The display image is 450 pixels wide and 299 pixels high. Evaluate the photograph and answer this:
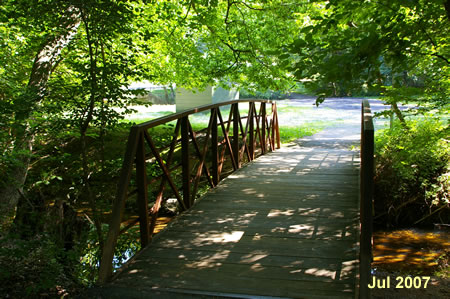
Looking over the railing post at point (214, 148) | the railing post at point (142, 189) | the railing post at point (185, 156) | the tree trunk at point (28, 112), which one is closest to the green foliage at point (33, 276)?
the railing post at point (142, 189)

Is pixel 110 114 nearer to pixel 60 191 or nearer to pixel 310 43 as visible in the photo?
pixel 310 43

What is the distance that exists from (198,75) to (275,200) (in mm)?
6588

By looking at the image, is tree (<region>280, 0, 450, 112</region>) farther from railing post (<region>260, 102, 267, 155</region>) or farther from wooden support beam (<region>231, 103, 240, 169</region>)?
railing post (<region>260, 102, 267, 155</region>)

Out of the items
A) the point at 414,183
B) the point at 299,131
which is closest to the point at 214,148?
the point at 414,183

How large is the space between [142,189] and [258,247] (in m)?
1.13

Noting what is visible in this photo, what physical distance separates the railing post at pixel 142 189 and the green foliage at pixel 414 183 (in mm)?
4942

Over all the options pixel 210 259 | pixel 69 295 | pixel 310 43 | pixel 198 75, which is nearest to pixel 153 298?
pixel 210 259

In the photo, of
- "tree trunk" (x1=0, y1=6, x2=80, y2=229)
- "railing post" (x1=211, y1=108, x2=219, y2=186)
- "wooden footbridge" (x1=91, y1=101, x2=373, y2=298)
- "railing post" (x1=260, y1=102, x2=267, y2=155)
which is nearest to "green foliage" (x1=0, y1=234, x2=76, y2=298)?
"wooden footbridge" (x1=91, y1=101, x2=373, y2=298)

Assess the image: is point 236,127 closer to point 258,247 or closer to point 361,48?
point 258,247

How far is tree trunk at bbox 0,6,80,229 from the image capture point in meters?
4.37

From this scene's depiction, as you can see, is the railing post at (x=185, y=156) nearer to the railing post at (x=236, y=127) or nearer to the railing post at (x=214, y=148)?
the railing post at (x=214, y=148)

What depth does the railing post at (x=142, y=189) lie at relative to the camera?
339 cm

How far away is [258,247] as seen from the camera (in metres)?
3.34

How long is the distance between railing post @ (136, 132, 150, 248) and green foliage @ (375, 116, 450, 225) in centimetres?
494
